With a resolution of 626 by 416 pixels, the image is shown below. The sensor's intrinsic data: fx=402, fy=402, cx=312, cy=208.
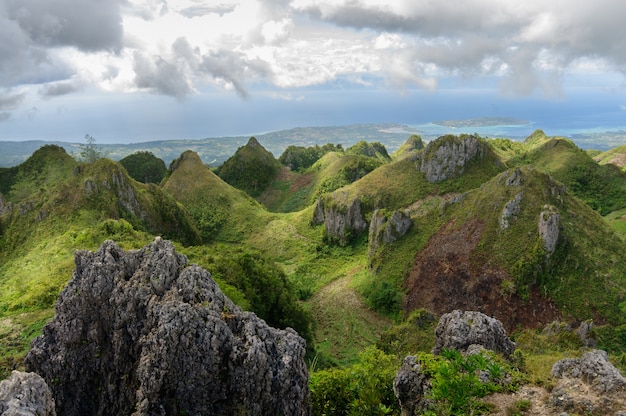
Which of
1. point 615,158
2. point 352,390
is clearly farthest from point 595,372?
point 615,158

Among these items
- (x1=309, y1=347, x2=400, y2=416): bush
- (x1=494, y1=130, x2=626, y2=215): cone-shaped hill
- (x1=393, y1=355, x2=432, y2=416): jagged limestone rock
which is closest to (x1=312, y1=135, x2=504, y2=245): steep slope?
(x1=494, y1=130, x2=626, y2=215): cone-shaped hill

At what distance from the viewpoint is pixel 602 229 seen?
133 ft

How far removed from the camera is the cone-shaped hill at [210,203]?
247 feet

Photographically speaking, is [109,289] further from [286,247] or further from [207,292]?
[286,247]

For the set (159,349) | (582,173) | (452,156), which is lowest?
(159,349)

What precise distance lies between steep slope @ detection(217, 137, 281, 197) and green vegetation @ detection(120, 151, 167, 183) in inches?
642

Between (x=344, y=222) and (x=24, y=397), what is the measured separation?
174ft

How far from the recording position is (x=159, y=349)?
14.7m

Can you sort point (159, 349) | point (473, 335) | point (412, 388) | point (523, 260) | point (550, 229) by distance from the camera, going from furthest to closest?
point (523, 260)
point (550, 229)
point (473, 335)
point (412, 388)
point (159, 349)

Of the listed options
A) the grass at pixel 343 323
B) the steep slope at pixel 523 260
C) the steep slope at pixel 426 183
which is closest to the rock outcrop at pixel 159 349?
the grass at pixel 343 323

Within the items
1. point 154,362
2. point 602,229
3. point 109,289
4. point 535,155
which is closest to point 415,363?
point 154,362

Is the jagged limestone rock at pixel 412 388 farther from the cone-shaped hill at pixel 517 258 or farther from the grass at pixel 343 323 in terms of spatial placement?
the cone-shaped hill at pixel 517 258

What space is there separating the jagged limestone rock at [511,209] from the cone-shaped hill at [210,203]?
44.4 m

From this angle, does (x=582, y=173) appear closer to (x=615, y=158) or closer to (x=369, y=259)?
(x=615, y=158)
